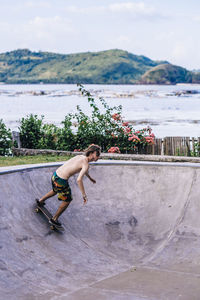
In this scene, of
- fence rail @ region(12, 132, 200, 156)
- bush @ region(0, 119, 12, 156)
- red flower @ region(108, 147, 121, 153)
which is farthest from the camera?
bush @ region(0, 119, 12, 156)

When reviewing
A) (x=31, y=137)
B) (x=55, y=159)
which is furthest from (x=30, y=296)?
(x=31, y=137)

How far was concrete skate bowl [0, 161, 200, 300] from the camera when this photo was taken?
4858 millimetres

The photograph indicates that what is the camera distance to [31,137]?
14555mm

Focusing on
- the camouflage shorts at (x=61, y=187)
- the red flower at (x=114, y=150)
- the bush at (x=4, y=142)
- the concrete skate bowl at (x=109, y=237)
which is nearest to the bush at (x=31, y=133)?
the bush at (x=4, y=142)

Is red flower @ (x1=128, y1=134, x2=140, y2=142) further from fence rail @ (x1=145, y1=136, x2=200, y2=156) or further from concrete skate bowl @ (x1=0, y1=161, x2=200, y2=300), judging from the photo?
concrete skate bowl @ (x1=0, y1=161, x2=200, y2=300)

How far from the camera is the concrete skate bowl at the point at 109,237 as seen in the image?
486 cm

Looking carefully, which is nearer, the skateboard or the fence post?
the skateboard

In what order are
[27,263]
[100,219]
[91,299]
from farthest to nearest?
[100,219], [27,263], [91,299]

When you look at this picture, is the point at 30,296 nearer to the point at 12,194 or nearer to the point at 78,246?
the point at 78,246

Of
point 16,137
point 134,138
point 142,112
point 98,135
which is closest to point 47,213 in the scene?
point 134,138

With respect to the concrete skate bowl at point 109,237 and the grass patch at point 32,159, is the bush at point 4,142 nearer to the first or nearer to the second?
the grass patch at point 32,159

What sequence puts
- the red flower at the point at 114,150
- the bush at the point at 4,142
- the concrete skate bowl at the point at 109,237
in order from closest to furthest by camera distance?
A: the concrete skate bowl at the point at 109,237
the red flower at the point at 114,150
the bush at the point at 4,142

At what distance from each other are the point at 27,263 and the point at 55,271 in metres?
0.39

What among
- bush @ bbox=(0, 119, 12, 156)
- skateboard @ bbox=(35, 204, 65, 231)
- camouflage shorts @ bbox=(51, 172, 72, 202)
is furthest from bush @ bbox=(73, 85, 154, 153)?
camouflage shorts @ bbox=(51, 172, 72, 202)
